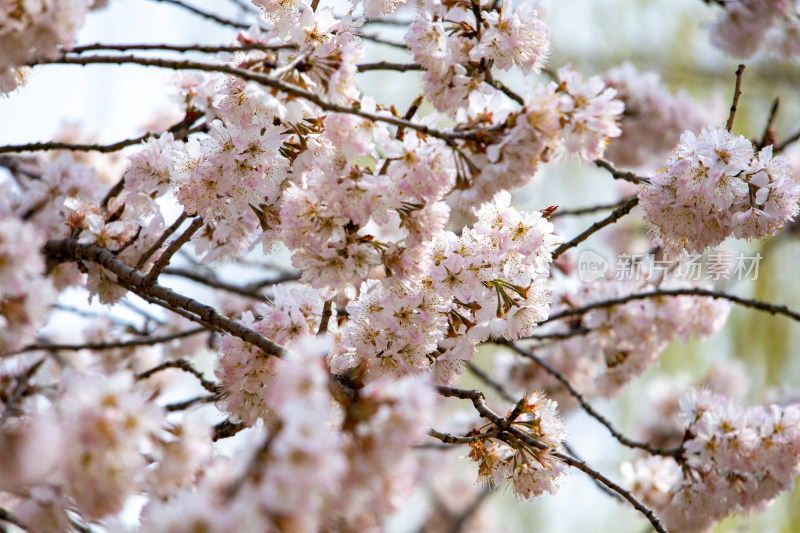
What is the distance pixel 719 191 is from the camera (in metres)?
1.69

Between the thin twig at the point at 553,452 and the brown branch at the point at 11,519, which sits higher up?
the thin twig at the point at 553,452

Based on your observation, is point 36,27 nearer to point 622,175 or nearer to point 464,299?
point 464,299

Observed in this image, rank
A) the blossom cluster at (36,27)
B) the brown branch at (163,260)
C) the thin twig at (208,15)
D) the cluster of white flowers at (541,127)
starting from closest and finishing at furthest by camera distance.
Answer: the blossom cluster at (36,27) < the cluster of white flowers at (541,127) < the brown branch at (163,260) < the thin twig at (208,15)

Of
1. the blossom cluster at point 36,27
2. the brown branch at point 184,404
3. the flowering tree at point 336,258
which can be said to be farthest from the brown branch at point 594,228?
the blossom cluster at point 36,27

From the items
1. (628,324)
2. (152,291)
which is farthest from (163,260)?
(628,324)

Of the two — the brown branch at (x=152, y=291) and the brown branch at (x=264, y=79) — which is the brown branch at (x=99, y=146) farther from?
the brown branch at (x=264, y=79)

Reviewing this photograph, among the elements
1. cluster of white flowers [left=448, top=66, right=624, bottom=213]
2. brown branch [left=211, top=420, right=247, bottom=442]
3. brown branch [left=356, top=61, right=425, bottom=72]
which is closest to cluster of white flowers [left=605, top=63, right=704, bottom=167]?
brown branch [left=356, top=61, right=425, bottom=72]

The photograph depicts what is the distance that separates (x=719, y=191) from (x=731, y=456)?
2.95ft

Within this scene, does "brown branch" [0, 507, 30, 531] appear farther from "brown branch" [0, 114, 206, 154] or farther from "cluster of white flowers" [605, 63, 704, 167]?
"cluster of white flowers" [605, 63, 704, 167]

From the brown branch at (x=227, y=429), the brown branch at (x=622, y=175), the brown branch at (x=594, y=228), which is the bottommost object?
the brown branch at (x=227, y=429)

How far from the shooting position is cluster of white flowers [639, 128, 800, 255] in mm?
1685

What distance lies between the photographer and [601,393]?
3.02 m

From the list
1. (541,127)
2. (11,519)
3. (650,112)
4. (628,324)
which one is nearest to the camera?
(541,127)

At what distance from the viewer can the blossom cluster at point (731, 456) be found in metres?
2.16
